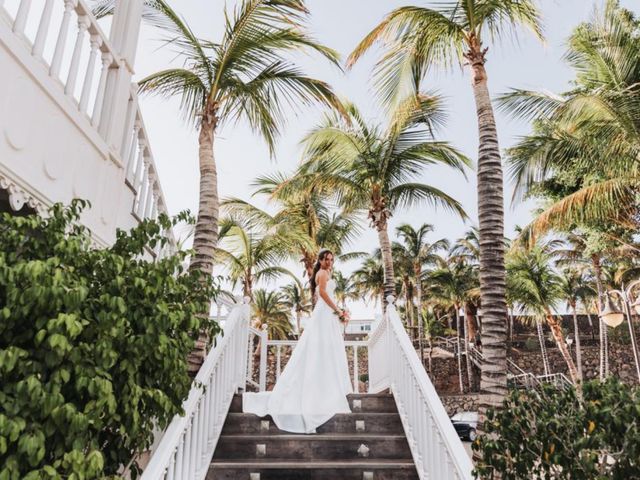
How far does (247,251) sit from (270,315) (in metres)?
18.3

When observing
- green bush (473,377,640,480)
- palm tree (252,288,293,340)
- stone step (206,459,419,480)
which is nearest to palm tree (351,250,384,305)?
palm tree (252,288,293,340)

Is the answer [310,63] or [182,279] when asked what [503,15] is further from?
[182,279]

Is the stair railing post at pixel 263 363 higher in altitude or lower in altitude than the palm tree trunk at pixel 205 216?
lower

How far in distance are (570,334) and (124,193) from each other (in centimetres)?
3291

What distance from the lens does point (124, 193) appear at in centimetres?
472

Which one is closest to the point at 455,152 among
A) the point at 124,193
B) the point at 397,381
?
the point at 397,381

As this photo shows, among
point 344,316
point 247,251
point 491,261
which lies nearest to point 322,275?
point 344,316

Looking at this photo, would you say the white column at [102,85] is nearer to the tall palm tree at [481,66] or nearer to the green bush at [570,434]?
the tall palm tree at [481,66]

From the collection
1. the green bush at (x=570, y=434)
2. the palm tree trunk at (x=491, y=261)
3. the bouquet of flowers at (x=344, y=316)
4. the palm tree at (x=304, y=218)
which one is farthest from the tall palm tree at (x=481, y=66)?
the palm tree at (x=304, y=218)

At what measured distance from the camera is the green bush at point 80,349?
2068 mm

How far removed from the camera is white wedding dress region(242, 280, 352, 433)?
15.1ft

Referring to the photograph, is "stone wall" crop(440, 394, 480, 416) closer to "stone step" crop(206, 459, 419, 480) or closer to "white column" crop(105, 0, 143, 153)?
"stone step" crop(206, 459, 419, 480)

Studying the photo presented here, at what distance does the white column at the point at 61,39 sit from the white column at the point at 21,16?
0.38 metres

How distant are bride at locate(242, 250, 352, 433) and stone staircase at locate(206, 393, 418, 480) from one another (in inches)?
5.2
